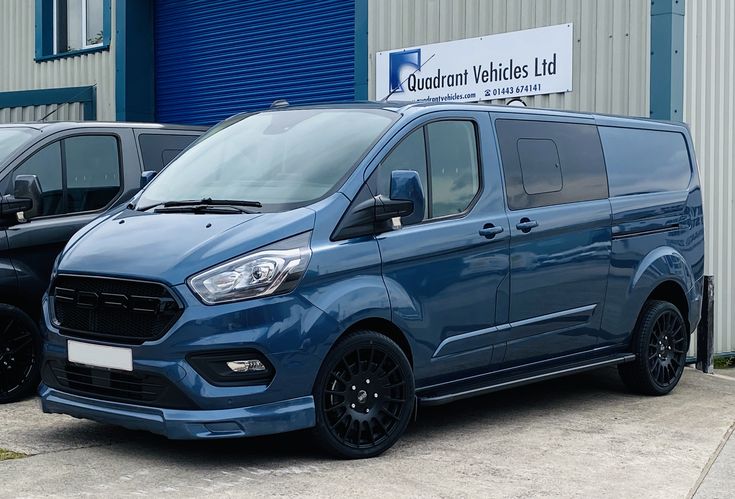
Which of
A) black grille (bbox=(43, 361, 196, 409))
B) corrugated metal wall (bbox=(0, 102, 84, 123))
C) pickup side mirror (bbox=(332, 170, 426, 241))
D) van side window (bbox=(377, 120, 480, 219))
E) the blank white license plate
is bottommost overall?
black grille (bbox=(43, 361, 196, 409))

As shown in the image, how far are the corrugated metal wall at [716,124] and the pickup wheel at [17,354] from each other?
18.8 ft

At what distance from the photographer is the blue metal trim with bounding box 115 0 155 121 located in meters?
15.5

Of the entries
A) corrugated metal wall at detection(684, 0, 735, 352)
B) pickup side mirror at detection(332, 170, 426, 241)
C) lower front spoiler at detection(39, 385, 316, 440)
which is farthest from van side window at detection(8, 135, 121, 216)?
corrugated metal wall at detection(684, 0, 735, 352)

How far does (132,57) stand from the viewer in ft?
51.2

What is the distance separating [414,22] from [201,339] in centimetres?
696

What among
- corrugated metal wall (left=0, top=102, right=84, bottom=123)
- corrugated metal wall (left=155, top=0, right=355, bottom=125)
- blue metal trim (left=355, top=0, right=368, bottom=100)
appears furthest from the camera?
corrugated metal wall (left=0, top=102, right=84, bottom=123)

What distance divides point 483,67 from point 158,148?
384 centimetres

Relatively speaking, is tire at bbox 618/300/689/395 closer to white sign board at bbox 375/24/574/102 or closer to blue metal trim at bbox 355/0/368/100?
white sign board at bbox 375/24/574/102

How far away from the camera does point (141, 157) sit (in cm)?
827

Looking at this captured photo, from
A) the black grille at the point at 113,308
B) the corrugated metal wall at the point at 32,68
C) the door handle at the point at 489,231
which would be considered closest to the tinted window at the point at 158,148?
the black grille at the point at 113,308

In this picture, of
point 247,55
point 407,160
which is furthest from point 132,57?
point 407,160

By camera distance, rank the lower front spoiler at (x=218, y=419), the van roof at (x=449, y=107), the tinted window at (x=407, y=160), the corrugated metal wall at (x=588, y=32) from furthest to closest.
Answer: the corrugated metal wall at (x=588, y=32)
the van roof at (x=449, y=107)
the tinted window at (x=407, y=160)
the lower front spoiler at (x=218, y=419)

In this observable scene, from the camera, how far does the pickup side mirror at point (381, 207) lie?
5969 mm

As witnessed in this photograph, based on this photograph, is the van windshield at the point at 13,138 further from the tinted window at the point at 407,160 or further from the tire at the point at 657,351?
the tire at the point at 657,351
